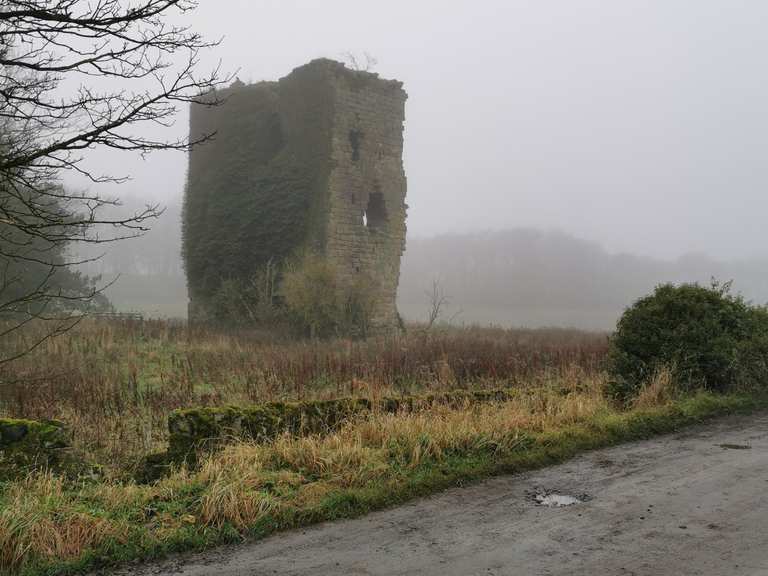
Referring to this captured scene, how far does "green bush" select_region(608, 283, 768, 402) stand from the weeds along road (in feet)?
12.0

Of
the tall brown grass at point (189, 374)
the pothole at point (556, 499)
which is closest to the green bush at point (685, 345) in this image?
the tall brown grass at point (189, 374)

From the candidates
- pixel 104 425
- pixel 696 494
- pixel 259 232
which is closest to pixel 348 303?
pixel 259 232

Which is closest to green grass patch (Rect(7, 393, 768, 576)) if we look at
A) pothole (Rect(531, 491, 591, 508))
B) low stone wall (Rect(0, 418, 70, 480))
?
low stone wall (Rect(0, 418, 70, 480))

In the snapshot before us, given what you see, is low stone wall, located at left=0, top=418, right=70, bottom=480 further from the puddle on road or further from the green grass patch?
the puddle on road

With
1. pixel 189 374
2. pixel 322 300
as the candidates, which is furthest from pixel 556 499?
pixel 322 300

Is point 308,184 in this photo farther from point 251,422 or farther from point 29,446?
point 29,446

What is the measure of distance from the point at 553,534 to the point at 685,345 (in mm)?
6507

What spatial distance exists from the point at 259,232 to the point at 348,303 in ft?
15.0

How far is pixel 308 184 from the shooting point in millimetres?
23734

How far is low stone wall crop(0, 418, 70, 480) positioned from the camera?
592 cm

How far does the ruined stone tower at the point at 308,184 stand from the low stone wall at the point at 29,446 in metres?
16.7

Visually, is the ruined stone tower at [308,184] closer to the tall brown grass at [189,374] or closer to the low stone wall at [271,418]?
the tall brown grass at [189,374]

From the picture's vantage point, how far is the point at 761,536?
480cm

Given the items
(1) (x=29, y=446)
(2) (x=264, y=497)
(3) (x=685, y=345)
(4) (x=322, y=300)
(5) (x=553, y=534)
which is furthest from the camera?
(4) (x=322, y=300)
